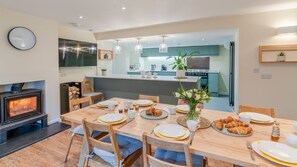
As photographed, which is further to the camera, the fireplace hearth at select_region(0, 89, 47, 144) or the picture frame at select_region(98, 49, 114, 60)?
the picture frame at select_region(98, 49, 114, 60)

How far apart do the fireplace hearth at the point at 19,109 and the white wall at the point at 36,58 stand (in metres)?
0.20

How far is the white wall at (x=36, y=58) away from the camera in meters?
2.86

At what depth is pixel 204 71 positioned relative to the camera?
730cm

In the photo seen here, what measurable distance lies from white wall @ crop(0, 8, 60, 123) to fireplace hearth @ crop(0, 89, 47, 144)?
0.20 meters

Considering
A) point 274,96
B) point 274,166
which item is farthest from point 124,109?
point 274,96

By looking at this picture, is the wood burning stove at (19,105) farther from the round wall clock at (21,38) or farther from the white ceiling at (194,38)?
the white ceiling at (194,38)

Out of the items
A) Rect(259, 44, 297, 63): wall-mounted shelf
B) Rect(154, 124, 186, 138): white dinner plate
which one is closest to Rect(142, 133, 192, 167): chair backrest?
Rect(154, 124, 186, 138): white dinner plate

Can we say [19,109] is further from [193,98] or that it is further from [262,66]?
[262,66]

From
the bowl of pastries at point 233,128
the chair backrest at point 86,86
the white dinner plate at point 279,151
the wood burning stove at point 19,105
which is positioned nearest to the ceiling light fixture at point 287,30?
the bowl of pastries at point 233,128

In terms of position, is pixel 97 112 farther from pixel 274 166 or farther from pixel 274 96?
pixel 274 96

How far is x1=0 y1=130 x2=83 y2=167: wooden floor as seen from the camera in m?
2.24

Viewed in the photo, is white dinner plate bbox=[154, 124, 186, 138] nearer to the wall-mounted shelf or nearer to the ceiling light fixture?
the wall-mounted shelf

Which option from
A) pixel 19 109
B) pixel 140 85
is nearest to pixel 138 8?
pixel 140 85

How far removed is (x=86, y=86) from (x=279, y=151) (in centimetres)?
442
